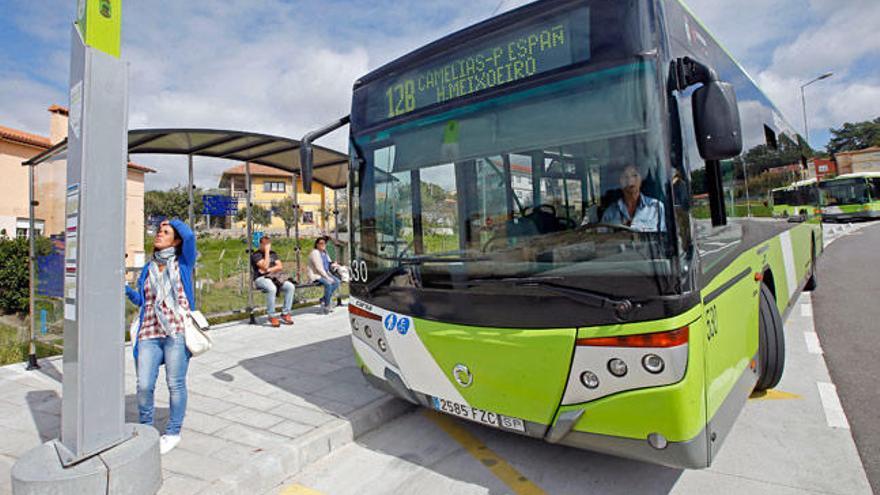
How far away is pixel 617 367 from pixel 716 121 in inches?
55.3

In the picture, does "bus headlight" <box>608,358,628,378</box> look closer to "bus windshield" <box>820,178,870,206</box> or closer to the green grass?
the green grass

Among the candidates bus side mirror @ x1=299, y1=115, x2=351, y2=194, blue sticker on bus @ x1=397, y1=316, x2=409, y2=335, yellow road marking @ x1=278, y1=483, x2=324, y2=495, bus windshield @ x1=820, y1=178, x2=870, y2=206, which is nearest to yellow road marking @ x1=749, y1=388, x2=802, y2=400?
blue sticker on bus @ x1=397, y1=316, x2=409, y2=335

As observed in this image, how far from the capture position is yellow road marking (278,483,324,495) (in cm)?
328

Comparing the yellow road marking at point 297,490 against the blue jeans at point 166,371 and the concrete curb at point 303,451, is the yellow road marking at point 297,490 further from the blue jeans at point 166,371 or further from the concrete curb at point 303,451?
the blue jeans at point 166,371

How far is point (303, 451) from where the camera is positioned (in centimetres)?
366

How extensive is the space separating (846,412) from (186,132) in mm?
7778

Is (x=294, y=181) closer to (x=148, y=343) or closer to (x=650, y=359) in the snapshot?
(x=148, y=343)

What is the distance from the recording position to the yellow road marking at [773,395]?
14.9 feet

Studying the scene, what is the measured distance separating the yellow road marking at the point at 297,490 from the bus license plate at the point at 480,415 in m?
0.96

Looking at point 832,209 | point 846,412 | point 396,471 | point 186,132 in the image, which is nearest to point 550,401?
point 396,471

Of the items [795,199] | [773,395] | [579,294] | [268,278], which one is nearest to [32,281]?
[268,278]

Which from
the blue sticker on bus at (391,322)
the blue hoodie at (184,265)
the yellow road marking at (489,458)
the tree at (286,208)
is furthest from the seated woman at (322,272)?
the blue sticker on bus at (391,322)

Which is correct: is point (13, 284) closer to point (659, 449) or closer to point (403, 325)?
point (403, 325)

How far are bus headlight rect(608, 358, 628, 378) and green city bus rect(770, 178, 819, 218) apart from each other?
13.2ft
